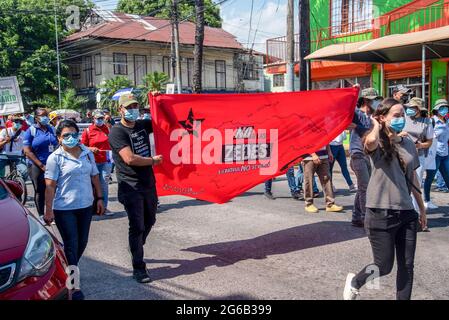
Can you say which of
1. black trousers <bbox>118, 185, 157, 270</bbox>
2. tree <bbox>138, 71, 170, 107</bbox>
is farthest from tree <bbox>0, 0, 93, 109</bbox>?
black trousers <bbox>118, 185, 157, 270</bbox>

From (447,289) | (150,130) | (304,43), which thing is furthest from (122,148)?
(304,43)

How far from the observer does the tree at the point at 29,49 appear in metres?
34.2

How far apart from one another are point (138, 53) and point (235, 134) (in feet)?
113

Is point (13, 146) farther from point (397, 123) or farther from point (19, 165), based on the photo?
point (397, 123)

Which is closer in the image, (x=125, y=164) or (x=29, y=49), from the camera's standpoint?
(x=125, y=164)

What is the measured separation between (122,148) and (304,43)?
36.8 ft

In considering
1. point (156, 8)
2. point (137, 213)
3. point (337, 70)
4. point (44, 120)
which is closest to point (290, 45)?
point (337, 70)

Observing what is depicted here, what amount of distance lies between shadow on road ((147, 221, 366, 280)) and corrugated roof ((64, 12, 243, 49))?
32.3m

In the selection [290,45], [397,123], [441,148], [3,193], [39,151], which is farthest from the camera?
[290,45]

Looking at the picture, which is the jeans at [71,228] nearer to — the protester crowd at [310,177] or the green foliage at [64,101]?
the protester crowd at [310,177]

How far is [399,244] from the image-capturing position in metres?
4.05

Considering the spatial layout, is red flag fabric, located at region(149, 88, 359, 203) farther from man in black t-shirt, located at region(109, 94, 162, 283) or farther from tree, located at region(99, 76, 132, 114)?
tree, located at region(99, 76, 132, 114)

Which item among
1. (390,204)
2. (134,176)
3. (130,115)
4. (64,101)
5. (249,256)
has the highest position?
(64,101)

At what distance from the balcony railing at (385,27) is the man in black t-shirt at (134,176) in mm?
13651
